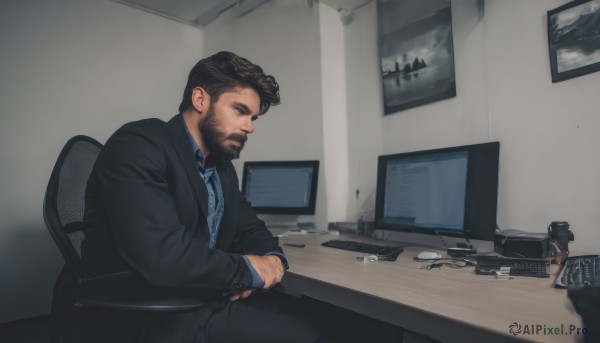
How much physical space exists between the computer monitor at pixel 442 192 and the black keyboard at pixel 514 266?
0.64ft

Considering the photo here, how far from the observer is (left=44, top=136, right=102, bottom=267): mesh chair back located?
1052 millimetres

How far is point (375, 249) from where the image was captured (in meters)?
1.55

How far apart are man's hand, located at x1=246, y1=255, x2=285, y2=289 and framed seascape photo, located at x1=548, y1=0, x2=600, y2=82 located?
1.37m

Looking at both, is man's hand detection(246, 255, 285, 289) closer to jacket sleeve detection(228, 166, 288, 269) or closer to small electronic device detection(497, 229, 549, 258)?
jacket sleeve detection(228, 166, 288, 269)

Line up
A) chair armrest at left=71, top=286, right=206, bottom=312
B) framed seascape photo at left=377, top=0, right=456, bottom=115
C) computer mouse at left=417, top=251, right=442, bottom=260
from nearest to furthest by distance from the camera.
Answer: chair armrest at left=71, top=286, right=206, bottom=312 < computer mouse at left=417, top=251, right=442, bottom=260 < framed seascape photo at left=377, top=0, right=456, bottom=115

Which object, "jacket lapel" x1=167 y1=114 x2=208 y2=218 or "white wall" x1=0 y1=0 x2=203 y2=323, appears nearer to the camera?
"jacket lapel" x1=167 y1=114 x2=208 y2=218

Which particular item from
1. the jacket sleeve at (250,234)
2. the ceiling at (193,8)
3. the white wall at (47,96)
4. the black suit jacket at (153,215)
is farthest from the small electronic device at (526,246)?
the white wall at (47,96)

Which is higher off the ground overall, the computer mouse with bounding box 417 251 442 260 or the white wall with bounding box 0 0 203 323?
the white wall with bounding box 0 0 203 323

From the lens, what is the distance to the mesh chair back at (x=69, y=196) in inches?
A: 41.4

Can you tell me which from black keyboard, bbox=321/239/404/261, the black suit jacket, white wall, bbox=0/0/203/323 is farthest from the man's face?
white wall, bbox=0/0/203/323

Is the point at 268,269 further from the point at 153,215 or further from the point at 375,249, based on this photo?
the point at 375,249

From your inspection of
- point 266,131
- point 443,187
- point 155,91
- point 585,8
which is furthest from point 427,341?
point 155,91

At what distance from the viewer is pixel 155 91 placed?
3135 mm

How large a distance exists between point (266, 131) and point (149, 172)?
185 cm
